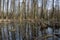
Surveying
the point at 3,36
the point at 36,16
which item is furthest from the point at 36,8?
the point at 3,36

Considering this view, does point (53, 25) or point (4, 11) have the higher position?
point (4, 11)

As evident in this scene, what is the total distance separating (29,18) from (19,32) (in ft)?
1.70

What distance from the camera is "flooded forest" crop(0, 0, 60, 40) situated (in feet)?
9.66

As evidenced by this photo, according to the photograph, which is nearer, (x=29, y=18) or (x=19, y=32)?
(x=19, y=32)

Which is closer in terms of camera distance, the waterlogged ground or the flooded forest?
the waterlogged ground

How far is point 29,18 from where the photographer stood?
3.28 meters

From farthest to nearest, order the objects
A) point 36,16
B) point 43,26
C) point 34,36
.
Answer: point 36,16, point 43,26, point 34,36

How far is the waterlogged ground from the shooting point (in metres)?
2.69

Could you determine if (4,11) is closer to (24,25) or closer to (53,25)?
(24,25)

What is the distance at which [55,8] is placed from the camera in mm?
3322

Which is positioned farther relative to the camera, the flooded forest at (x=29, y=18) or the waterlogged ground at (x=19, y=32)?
the flooded forest at (x=29, y=18)

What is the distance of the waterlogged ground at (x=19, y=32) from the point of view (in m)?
2.69

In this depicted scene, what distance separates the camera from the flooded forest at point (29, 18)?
2.94m

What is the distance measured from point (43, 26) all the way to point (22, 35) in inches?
21.5
